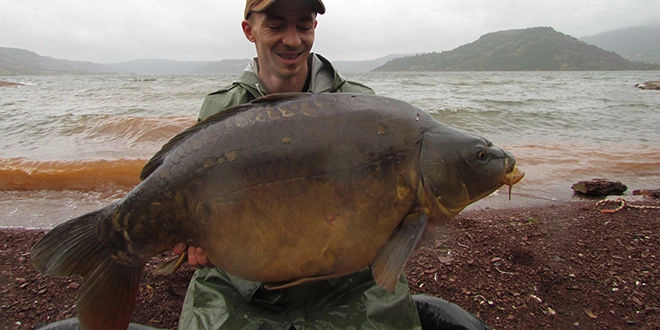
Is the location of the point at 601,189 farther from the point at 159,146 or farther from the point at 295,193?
the point at 159,146

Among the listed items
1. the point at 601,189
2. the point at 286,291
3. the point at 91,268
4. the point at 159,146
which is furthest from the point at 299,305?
the point at 159,146

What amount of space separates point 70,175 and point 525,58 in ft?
410

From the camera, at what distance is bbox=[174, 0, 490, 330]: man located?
2.46 metres

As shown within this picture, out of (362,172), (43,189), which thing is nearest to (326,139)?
(362,172)

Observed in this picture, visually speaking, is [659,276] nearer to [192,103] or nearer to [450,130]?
[450,130]

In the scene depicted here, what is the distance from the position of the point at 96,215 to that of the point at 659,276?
421cm

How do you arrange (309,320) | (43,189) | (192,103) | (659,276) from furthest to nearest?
1. (192,103)
2. (43,189)
3. (659,276)
4. (309,320)

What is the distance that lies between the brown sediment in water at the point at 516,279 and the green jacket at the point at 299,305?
102 cm

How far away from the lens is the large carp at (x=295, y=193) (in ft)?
6.02

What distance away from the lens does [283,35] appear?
8.96 feet

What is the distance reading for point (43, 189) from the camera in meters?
6.95

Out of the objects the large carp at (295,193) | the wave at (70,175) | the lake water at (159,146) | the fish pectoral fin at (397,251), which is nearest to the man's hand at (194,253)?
the large carp at (295,193)

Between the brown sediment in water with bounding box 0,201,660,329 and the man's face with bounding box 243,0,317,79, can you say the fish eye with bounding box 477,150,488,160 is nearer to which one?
the man's face with bounding box 243,0,317,79

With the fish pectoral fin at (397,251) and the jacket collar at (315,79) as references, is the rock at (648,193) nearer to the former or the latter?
the jacket collar at (315,79)
